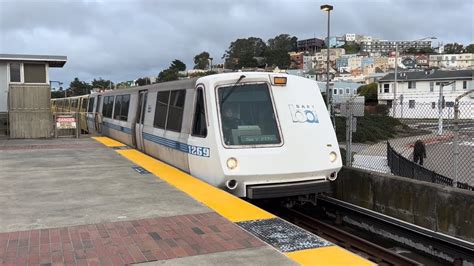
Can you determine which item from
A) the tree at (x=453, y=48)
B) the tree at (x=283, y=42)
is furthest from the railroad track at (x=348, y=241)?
the tree at (x=453, y=48)

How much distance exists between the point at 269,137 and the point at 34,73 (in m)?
15.2

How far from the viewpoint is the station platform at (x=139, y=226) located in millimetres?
4492

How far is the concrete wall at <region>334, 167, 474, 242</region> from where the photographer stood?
672 cm

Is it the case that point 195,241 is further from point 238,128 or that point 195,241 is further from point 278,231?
point 238,128

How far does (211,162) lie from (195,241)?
9.20ft

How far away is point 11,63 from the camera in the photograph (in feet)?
63.4

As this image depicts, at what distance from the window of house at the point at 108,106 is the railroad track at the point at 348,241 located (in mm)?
11222

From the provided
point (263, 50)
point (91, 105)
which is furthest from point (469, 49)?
point (91, 105)

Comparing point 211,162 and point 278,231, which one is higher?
point 211,162

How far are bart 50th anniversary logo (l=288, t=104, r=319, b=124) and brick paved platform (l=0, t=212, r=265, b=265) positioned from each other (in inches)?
114

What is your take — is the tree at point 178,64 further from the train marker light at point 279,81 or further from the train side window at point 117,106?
the train marker light at point 279,81

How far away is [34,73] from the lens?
19750mm

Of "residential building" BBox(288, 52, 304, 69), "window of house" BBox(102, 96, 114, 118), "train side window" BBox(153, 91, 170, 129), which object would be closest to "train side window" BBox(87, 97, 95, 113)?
"window of house" BBox(102, 96, 114, 118)

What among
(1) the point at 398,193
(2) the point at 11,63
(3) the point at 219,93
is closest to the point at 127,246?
(3) the point at 219,93
